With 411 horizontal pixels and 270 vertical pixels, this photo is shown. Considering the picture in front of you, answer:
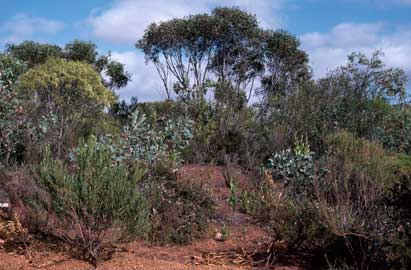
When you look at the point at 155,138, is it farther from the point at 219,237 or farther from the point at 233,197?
the point at 219,237

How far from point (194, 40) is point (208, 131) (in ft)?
50.3

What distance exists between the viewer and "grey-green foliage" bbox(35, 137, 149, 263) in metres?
6.36

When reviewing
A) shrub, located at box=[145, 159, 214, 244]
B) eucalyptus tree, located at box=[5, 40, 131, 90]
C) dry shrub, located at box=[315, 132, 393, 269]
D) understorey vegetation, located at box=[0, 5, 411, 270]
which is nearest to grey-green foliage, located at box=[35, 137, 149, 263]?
understorey vegetation, located at box=[0, 5, 411, 270]

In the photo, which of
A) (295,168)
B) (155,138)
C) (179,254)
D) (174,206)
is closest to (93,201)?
(179,254)

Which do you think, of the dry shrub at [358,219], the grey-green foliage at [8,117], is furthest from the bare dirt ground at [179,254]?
the grey-green foliage at [8,117]

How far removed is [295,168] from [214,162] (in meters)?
2.20

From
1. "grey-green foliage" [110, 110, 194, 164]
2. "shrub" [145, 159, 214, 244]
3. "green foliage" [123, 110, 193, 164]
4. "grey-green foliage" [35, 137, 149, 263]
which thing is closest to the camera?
"grey-green foliage" [35, 137, 149, 263]

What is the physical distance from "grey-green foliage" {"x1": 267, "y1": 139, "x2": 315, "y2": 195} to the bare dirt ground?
1.48 m

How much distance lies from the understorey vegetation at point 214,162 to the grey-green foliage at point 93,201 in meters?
0.01

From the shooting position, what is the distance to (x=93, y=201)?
632 cm

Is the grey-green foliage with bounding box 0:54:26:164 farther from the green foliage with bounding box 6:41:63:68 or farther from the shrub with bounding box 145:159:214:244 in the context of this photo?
the green foliage with bounding box 6:41:63:68

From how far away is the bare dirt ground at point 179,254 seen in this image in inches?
259

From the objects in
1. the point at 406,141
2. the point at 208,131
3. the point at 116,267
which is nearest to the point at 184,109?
the point at 208,131

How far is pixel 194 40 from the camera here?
1096 inches
